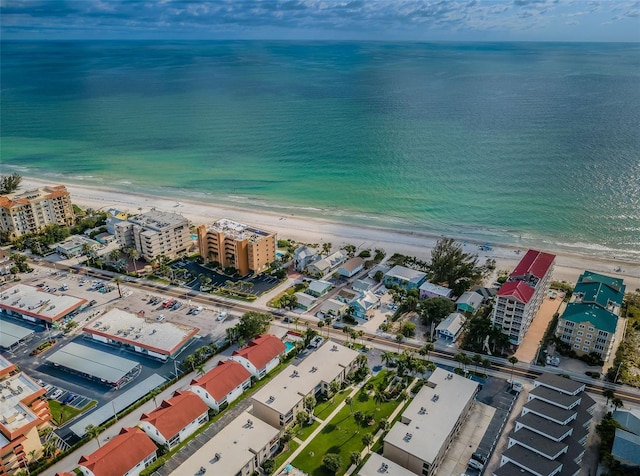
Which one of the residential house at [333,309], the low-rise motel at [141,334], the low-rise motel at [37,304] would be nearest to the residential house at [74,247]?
the low-rise motel at [37,304]

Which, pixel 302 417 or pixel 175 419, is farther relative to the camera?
pixel 302 417

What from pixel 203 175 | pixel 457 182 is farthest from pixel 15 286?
pixel 457 182

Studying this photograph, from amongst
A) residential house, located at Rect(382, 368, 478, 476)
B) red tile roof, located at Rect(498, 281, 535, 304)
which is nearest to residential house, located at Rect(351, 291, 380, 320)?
residential house, located at Rect(382, 368, 478, 476)

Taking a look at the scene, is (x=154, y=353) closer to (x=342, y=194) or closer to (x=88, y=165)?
(x=342, y=194)

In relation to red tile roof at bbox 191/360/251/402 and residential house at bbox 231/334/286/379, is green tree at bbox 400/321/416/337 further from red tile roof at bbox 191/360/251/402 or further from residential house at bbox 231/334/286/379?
red tile roof at bbox 191/360/251/402

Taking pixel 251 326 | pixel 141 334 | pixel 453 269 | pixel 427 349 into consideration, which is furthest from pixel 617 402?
pixel 141 334

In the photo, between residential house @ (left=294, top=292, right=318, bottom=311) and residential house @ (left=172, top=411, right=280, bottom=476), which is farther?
residential house @ (left=294, top=292, right=318, bottom=311)

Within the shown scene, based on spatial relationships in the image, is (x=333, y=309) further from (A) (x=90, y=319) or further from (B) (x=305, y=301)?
(A) (x=90, y=319)
